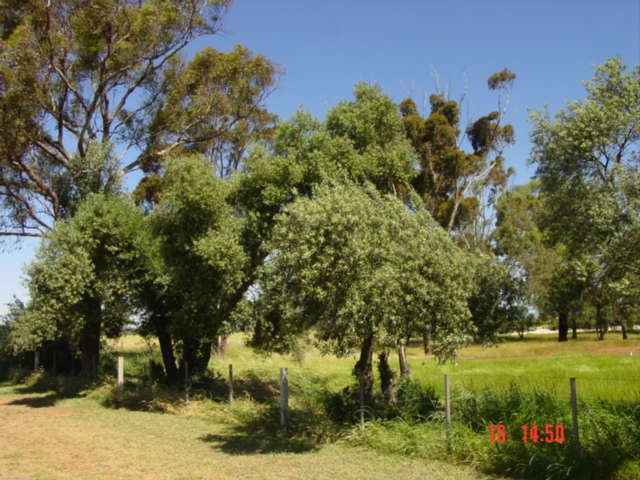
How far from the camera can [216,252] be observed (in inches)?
644

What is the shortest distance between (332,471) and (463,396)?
3599 mm

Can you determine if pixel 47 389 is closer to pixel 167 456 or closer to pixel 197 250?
pixel 197 250

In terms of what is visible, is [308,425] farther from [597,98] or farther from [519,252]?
[519,252]

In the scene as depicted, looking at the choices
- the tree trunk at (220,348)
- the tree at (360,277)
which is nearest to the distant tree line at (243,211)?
the tree at (360,277)

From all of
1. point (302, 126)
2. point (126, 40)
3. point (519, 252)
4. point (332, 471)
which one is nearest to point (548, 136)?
point (302, 126)

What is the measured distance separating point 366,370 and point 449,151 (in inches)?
943

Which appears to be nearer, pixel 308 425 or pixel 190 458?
pixel 190 458

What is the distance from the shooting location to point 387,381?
1368cm

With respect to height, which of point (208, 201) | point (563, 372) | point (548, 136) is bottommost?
point (563, 372)

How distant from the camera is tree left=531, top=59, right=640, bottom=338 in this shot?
44.9 ft

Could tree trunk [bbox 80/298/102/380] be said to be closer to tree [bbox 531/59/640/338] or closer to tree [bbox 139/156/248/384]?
tree [bbox 139/156/248/384]

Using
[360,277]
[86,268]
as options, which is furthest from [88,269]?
[360,277]

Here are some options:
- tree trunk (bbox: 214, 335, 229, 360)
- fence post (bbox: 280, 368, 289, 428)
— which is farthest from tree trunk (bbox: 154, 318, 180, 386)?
tree trunk (bbox: 214, 335, 229, 360)
